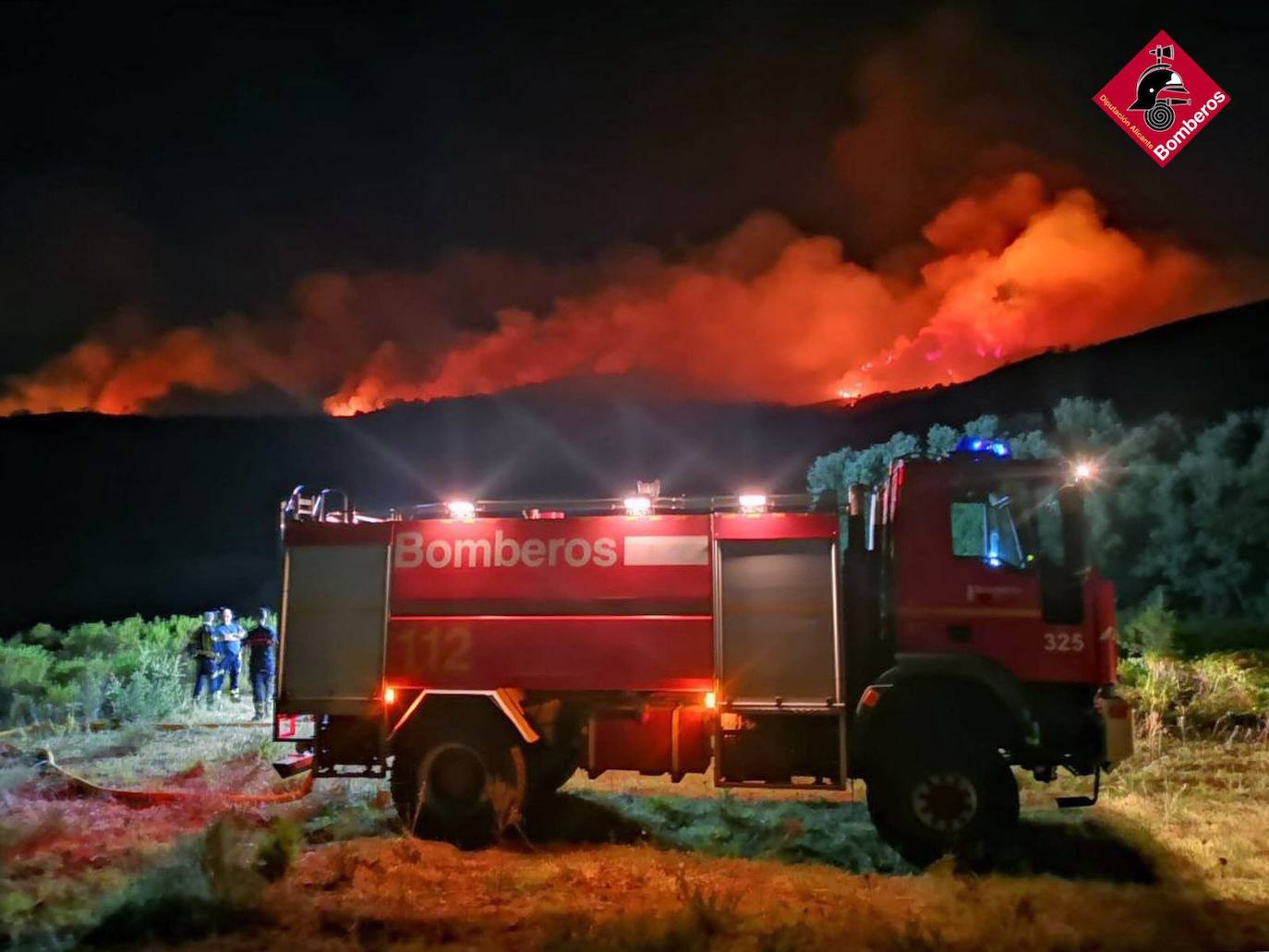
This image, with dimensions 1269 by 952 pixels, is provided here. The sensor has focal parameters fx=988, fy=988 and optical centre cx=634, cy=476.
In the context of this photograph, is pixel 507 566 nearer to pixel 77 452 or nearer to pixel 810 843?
pixel 810 843

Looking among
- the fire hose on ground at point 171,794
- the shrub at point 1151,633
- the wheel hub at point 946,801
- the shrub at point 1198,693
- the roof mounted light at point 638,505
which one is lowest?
the fire hose on ground at point 171,794

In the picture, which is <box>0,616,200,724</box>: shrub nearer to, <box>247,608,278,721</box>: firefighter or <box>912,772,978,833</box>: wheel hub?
<box>247,608,278,721</box>: firefighter

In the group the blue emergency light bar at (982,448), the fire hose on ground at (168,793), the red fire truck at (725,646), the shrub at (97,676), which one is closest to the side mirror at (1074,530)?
the red fire truck at (725,646)

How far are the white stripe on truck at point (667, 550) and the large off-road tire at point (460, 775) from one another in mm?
1715

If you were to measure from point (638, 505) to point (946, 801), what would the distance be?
3.16 m

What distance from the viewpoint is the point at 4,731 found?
1279 centimetres

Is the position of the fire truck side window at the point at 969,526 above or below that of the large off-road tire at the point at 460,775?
above

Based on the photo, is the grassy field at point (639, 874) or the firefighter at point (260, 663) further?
the firefighter at point (260, 663)

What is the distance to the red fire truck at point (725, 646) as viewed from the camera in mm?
7273

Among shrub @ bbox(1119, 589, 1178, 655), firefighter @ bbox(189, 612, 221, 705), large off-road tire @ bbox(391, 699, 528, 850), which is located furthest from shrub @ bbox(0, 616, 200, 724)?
shrub @ bbox(1119, 589, 1178, 655)

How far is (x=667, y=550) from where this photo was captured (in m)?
7.78

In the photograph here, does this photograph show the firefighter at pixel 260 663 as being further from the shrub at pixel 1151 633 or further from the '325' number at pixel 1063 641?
the shrub at pixel 1151 633

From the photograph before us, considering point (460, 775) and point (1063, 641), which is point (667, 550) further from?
point (1063, 641)

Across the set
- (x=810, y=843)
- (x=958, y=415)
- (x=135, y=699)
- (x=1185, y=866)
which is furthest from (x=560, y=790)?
(x=958, y=415)
